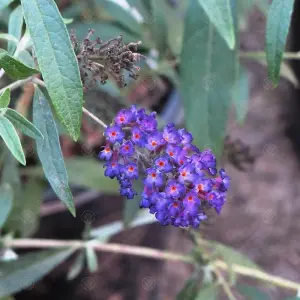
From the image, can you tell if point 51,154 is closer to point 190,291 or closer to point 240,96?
point 190,291

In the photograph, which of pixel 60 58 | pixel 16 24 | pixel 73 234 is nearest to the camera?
pixel 60 58

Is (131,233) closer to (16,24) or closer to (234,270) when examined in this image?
(234,270)

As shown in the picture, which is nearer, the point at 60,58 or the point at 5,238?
the point at 60,58

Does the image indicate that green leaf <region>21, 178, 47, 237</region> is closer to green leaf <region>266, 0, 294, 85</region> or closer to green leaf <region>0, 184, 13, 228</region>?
green leaf <region>0, 184, 13, 228</region>

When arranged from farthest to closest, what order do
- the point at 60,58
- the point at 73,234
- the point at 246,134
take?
the point at 246,134 → the point at 73,234 → the point at 60,58

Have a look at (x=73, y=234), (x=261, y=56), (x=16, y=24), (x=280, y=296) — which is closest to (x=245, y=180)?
(x=280, y=296)

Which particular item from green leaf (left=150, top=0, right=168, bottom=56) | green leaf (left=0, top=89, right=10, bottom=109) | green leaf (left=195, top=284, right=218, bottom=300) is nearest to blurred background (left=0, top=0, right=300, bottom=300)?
green leaf (left=150, top=0, right=168, bottom=56)

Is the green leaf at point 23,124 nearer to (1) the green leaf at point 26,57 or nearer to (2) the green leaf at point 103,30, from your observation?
(1) the green leaf at point 26,57
